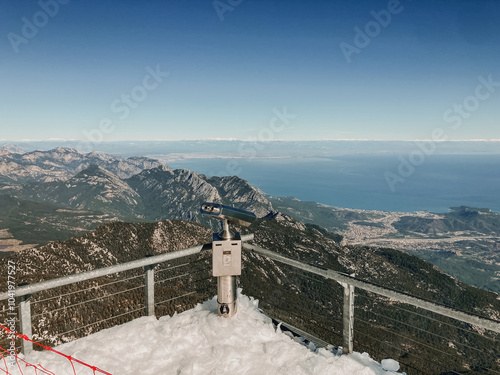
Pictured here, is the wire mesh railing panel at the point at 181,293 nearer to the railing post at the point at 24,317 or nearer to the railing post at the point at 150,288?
the railing post at the point at 150,288

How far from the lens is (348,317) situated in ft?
12.6

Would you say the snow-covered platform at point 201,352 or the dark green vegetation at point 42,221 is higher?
the snow-covered platform at point 201,352

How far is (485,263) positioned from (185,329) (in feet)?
641

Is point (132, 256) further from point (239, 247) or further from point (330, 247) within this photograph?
point (239, 247)

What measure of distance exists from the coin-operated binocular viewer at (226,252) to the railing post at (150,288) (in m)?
0.75

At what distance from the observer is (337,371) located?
355cm

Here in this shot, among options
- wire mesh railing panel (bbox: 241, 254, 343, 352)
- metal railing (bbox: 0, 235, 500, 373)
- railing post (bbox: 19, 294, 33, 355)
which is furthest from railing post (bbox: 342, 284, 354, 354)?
wire mesh railing panel (bbox: 241, 254, 343, 352)

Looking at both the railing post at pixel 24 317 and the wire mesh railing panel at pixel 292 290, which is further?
the wire mesh railing panel at pixel 292 290

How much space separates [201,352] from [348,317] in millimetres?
1680

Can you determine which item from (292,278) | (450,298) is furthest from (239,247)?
(450,298)

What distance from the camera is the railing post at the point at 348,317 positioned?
3.75 metres

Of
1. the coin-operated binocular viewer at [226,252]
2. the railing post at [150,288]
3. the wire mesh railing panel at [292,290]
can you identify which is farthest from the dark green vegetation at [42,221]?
the coin-operated binocular viewer at [226,252]

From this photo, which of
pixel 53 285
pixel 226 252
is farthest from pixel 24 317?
pixel 226 252

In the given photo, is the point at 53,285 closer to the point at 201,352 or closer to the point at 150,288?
the point at 150,288
